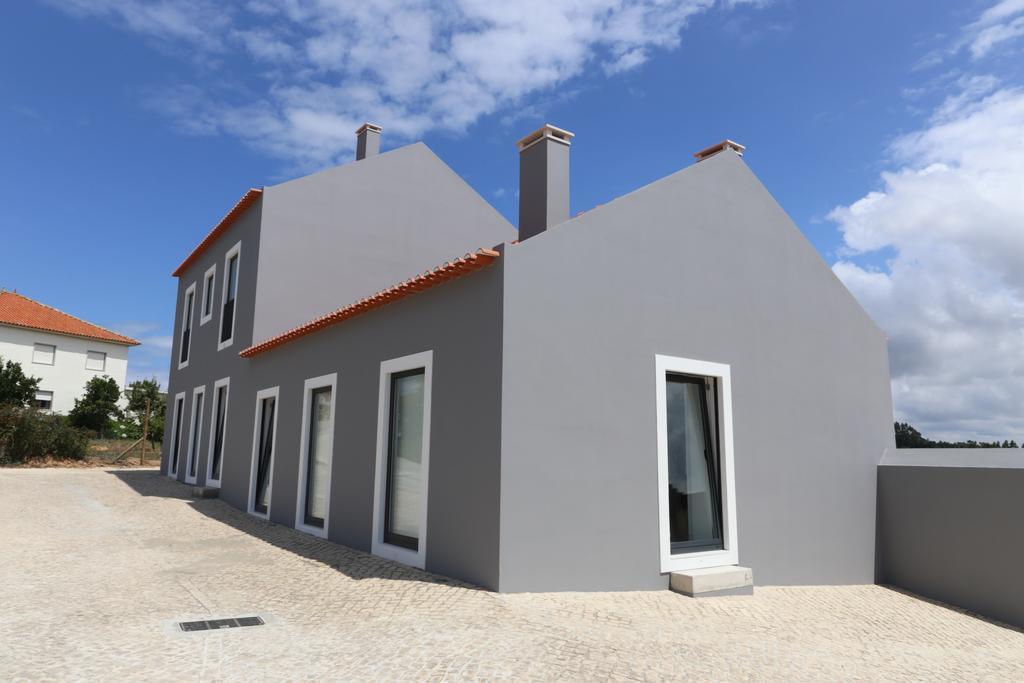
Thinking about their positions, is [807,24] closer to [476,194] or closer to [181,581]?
[476,194]

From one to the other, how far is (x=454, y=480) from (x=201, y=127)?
28.8 ft

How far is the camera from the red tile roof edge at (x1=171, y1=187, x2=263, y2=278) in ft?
45.7

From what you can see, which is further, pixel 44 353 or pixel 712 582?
pixel 44 353

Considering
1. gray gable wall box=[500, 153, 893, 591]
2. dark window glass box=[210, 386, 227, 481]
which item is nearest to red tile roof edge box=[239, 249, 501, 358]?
gray gable wall box=[500, 153, 893, 591]

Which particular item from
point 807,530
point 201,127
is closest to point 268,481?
point 201,127

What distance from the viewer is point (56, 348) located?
35906 mm

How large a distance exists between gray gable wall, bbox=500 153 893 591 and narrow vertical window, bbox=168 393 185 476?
15.4m

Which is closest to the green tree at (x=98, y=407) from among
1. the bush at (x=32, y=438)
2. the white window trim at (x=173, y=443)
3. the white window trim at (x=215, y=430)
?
the bush at (x=32, y=438)

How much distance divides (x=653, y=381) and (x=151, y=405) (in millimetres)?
34327

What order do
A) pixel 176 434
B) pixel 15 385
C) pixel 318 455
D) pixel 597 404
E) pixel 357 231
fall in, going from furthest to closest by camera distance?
pixel 15 385 < pixel 176 434 < pixel 357 231 < pixel 318 455 < pixel 597 404

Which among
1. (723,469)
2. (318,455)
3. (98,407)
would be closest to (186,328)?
(318,455)

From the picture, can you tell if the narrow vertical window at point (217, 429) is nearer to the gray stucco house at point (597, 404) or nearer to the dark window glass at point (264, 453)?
the gray stucco house at point (597, 404)

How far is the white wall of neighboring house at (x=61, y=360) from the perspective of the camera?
34594 mm

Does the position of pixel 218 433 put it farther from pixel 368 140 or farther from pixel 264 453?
pixel 368 140
